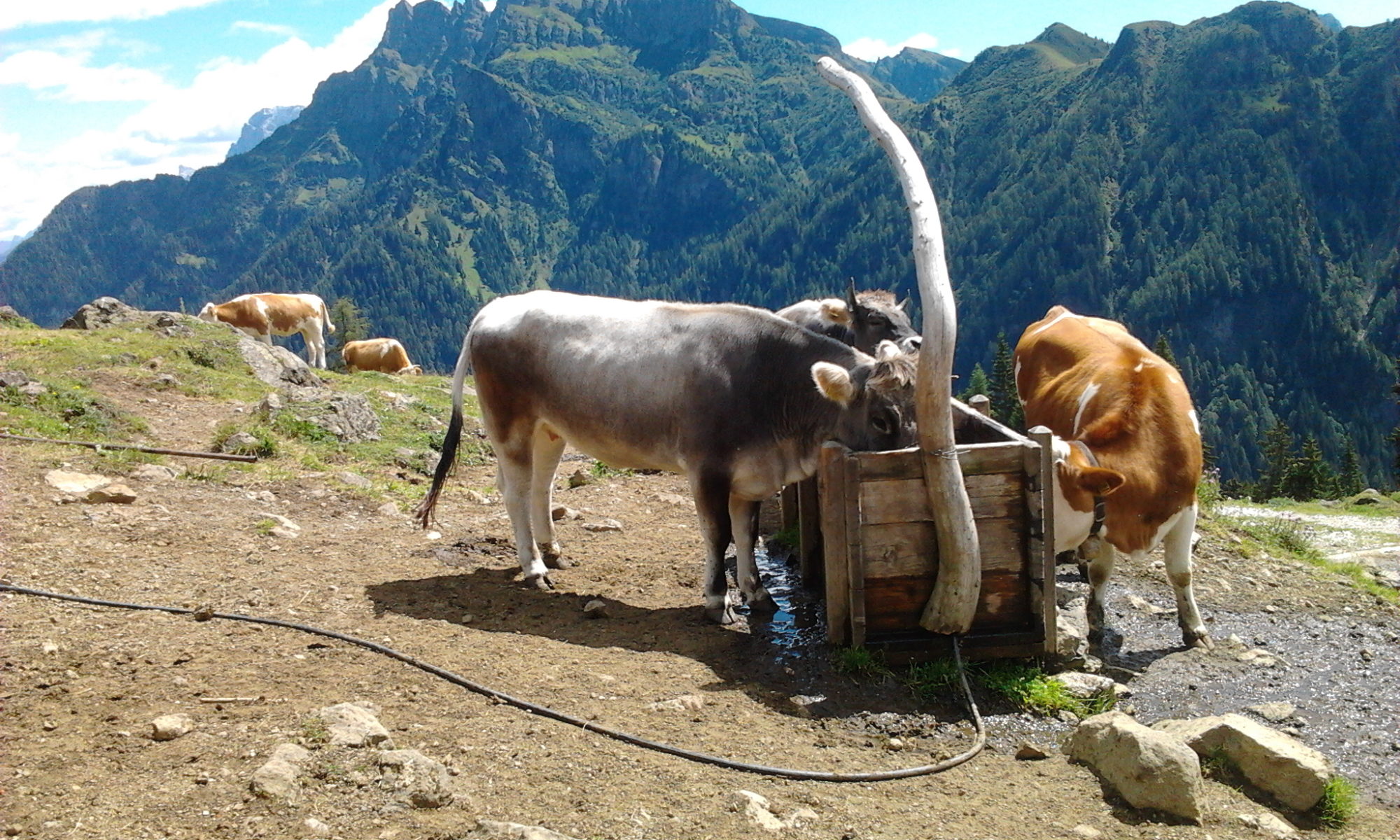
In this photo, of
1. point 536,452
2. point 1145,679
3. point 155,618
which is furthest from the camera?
point 536,452

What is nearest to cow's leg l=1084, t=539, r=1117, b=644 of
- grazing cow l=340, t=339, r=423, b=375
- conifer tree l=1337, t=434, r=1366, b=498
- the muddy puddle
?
the muddy puddle

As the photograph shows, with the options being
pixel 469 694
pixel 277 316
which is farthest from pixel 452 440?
pixel 277 316

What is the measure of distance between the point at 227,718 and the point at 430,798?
149 cm

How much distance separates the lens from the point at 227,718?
17.7 feet

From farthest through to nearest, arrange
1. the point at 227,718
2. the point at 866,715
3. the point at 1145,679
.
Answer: the point at 1145,679, the point at 866,715, the point at 227,718

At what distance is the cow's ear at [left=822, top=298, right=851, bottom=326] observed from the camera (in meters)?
11.2

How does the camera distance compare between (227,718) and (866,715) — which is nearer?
(227,718)

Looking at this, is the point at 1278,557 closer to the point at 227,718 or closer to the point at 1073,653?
the point at 1073,653

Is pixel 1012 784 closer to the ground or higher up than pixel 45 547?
closer to the ground

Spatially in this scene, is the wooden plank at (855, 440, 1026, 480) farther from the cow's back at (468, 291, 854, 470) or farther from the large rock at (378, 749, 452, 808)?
the large rock at (378, 749, 452, 808)

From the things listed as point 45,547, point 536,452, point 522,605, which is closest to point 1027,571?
point 522,605

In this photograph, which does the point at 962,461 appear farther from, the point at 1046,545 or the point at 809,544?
the point at 809,544

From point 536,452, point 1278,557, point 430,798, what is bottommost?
point 1278,557

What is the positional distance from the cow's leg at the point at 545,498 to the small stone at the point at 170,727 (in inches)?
174
